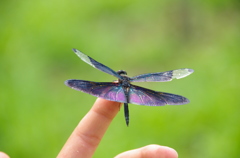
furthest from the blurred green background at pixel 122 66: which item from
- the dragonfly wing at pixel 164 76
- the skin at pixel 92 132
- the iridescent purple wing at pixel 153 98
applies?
the iridescent purple wing at pixel 153 98

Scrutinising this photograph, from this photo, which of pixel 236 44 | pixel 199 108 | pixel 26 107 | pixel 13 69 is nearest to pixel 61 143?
pixel 26 107

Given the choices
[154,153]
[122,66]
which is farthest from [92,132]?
[122,66]

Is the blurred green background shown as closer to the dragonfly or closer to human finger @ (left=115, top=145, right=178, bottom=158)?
human finger @ (left=115, top=145, right=178, bottom=158)

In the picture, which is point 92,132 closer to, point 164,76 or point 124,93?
point 124,93

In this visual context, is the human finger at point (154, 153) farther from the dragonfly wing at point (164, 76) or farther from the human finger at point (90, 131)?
the dragonfly wing at point (164, 76)

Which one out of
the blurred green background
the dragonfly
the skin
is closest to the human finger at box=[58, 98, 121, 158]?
the skin

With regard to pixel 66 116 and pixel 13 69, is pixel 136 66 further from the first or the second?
pixel 13 69
